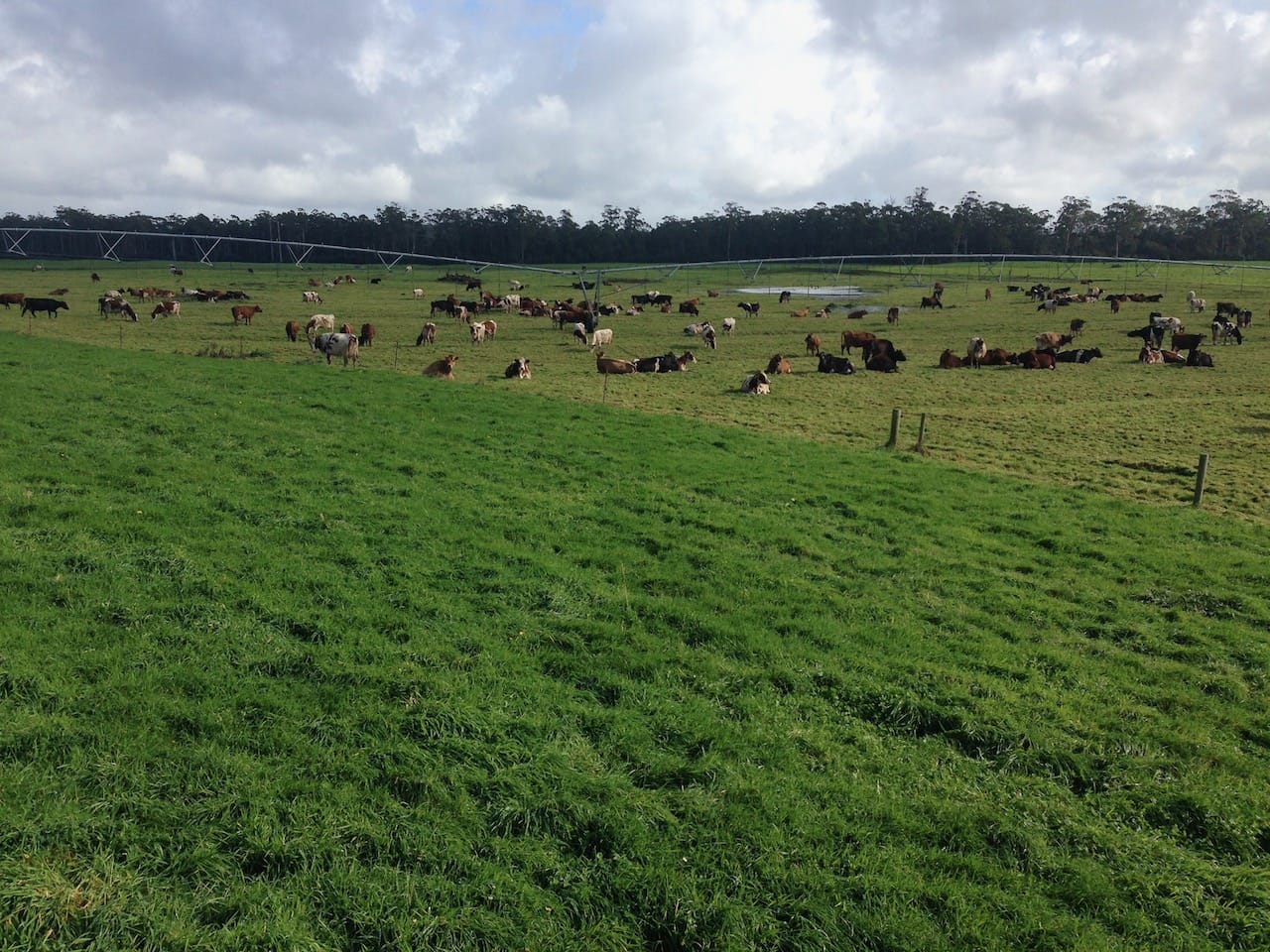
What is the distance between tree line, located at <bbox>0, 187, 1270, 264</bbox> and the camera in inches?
4801

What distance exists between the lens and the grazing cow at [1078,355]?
29.5 m

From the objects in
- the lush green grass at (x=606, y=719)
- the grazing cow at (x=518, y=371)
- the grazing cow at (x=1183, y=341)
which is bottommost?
the lush green grass at (x=606, y=719)

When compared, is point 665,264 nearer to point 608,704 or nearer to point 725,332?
point 725,332

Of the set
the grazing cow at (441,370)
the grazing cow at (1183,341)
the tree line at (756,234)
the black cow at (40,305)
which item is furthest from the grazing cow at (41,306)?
the tree line at (756,234)

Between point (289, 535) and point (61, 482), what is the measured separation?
138 inches

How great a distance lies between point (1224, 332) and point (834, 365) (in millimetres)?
19646

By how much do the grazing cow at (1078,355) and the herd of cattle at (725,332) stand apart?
1.3 inches

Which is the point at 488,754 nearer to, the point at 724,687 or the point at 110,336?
the point at 724,687

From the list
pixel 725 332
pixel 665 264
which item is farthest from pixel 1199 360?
pixel 665 264

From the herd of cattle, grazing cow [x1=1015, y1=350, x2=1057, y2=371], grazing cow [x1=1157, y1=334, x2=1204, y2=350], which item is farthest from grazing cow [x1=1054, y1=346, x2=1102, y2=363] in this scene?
grazing cow [x1=1157, y1=334, x2=1204, y2=350]

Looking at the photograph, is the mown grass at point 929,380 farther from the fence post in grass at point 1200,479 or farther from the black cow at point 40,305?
the black cow at point 40,305

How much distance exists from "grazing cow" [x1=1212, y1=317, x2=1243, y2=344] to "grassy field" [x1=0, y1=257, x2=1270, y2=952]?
2710 centimetres

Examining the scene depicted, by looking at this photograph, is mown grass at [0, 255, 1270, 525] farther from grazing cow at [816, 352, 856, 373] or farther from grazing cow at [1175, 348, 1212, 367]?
grazing cow at [816, 352, 856, 373]

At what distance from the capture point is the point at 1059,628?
732cm
